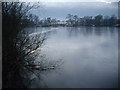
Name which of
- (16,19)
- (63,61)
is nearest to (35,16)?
(16,19)

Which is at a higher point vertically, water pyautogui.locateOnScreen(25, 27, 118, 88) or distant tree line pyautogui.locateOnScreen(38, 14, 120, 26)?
distant tree line pyautogui.locateOnScreen(38, 14, 120, 26)

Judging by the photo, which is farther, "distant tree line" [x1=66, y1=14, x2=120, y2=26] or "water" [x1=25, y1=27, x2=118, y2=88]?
"distant tree line" [x1=66, y1=14, x2=120, y2=26]

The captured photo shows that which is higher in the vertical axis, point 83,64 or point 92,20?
point 92,20

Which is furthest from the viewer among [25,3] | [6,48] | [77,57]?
[77,57]

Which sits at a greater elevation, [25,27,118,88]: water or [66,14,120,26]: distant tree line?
[66,14,120,26]: distant tree line

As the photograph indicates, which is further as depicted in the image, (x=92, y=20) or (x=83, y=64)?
(x=92, y=20)

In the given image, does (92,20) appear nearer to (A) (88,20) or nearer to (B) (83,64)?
(A) (88,20)

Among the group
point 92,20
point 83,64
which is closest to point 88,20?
point 92,20

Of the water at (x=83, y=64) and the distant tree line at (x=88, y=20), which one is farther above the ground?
the distant tree line at (x=88, y=20)

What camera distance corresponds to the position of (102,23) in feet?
48.4

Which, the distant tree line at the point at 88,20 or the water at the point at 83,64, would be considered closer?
the water at the point at 83,64

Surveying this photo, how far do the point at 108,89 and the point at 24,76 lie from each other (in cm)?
196

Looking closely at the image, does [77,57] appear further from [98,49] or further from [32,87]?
[32,87]

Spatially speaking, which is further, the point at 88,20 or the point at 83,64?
the point at 88,20
